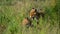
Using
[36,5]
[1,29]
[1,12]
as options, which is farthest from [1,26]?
[36,5]

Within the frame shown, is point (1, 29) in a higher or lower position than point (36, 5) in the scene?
lower

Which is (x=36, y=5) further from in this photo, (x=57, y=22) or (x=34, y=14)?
(x=57, y=22)

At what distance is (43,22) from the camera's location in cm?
486

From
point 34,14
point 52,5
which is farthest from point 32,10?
point 52,5

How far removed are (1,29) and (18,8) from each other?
929 millimetres

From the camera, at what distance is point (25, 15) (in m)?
5.30

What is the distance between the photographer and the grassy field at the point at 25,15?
15.2 feet

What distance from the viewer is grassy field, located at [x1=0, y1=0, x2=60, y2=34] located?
182 inches

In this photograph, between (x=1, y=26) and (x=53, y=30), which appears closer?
(x=53, y=30)

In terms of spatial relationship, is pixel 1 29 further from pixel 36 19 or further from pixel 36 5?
pixel 36 5

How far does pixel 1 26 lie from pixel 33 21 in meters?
0.66

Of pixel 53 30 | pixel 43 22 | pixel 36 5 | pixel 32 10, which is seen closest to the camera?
pixel 53 30

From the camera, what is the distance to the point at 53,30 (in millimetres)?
4555

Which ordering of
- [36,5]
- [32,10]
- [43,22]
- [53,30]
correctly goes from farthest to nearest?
[36,5] → [32,10] → [43,22] → [53,30]
